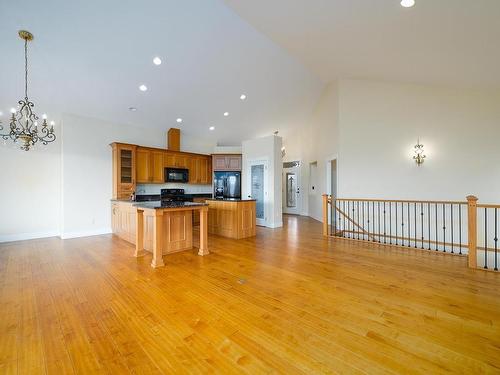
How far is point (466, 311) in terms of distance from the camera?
85.8 inches

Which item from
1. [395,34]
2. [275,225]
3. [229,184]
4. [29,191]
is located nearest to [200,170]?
[229,184]

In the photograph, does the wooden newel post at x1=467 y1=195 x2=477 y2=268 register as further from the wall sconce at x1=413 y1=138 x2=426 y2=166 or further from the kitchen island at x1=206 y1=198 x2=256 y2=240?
the kitchen island at x1=206 y1=198 x2=256 y2=240

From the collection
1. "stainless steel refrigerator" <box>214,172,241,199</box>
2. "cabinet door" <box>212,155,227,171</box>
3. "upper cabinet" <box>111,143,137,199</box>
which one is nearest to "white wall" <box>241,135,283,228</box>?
"stainless steel refrigerator" <box>214,172,241,199</box>

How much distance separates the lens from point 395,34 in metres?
3.66

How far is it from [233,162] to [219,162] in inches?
19.3

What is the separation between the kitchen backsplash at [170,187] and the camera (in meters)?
6.70

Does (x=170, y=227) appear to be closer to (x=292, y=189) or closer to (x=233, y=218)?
(x=233, y=218)

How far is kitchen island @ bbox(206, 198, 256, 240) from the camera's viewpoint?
5389mm

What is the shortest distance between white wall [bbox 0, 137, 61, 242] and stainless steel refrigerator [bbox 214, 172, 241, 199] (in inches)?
172

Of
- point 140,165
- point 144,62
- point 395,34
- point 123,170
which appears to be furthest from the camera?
point 140,165

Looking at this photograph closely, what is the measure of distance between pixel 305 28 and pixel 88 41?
3.79m

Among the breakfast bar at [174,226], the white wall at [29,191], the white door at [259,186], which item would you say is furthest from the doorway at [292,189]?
the white wall at [29,191]

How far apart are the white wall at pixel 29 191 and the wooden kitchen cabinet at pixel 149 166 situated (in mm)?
1830

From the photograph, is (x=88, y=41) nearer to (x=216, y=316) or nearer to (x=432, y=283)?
(x=216, y=316)
